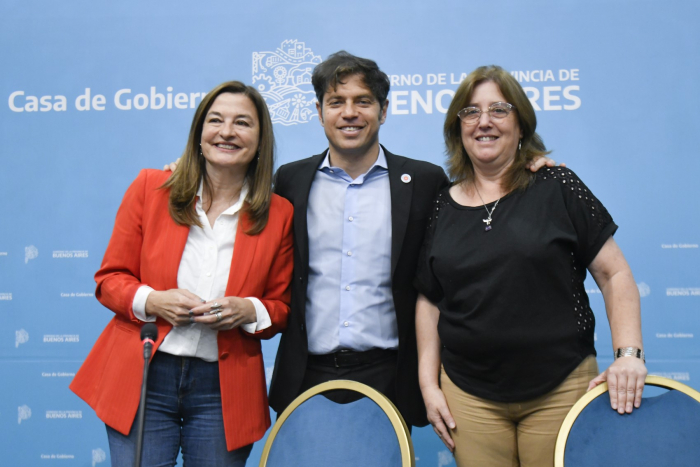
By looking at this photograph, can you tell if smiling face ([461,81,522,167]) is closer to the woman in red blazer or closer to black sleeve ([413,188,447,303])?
black sleeve ([413,188,447,303])

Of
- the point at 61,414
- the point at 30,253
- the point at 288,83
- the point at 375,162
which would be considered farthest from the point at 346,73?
the point at 61,414

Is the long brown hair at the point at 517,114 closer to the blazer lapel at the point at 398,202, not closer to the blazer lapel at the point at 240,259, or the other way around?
the blazer lapel at the point at 398,202

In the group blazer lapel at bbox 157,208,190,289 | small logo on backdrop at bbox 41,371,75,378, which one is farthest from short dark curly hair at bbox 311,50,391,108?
small logo on backdrop at bbox 41,371,75,378

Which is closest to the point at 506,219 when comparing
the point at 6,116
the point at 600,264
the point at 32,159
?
the point at 600,264

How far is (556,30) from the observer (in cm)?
281

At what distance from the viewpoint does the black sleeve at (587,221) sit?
1.52 metres

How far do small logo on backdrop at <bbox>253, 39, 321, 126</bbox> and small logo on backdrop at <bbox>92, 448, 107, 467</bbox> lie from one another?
2.07 metres

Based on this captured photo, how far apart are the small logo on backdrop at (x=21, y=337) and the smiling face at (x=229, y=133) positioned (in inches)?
79.2

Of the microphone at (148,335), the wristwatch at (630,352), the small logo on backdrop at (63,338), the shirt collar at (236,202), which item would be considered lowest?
Result: the small logo on backdrop at (63,338)

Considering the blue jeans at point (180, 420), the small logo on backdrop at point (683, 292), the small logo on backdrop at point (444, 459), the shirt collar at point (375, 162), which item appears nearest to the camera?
the blue jeans at point (180, 420)

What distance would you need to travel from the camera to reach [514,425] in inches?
60.9

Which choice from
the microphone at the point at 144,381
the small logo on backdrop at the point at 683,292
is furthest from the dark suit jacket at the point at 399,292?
the small logo on backdrop at the point at 683,292

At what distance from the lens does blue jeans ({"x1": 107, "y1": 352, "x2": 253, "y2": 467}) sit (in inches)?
60.6

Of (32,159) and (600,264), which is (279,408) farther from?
(32,159)
